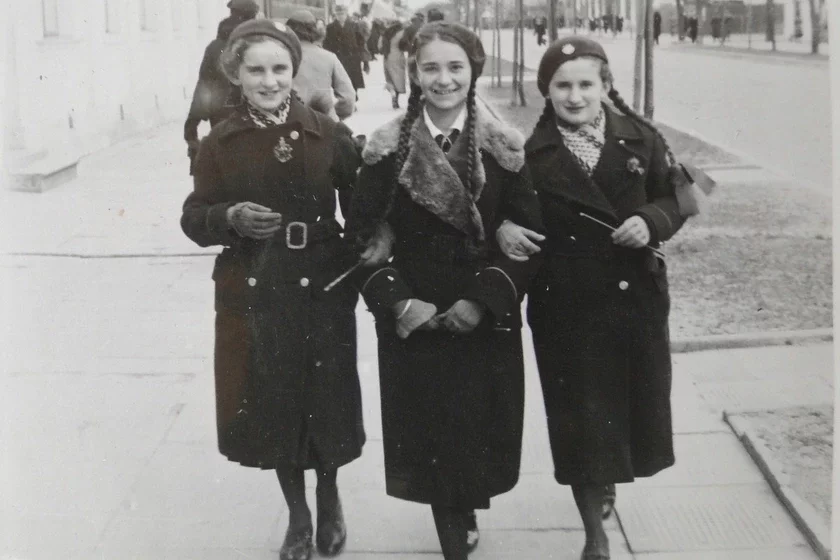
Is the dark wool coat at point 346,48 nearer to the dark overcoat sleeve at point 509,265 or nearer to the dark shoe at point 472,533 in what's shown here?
the dark shoe at point 472,533

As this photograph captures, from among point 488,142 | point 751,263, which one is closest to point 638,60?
point 751,263

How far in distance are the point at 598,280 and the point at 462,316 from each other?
0.45 metres

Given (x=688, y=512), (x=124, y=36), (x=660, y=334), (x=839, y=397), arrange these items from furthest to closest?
(x=124, y=36) → (x=688, y=512) → (x=660, y=334) → (x=839, y=397)

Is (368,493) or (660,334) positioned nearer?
(660,334)

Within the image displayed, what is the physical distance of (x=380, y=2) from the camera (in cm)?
4194

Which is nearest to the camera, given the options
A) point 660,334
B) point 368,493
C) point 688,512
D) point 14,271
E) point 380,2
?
point 660,334

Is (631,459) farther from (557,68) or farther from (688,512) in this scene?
(557,68)

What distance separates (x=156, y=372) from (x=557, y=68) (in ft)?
8.79

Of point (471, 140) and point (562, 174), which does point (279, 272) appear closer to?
point (471, 140)

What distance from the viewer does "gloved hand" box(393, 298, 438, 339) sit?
2.91 meters

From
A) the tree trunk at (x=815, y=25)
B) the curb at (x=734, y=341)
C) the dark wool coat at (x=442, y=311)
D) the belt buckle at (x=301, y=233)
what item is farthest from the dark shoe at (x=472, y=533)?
the curb at (x=734, y=341)

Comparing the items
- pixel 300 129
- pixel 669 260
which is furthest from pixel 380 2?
pixel 300 129

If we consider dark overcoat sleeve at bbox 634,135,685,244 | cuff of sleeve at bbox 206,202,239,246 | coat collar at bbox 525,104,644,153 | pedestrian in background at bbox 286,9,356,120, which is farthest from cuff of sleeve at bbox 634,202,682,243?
pedestrian in background at bbox 286,9,356,120

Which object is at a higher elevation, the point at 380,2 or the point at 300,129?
the point at 380,2
